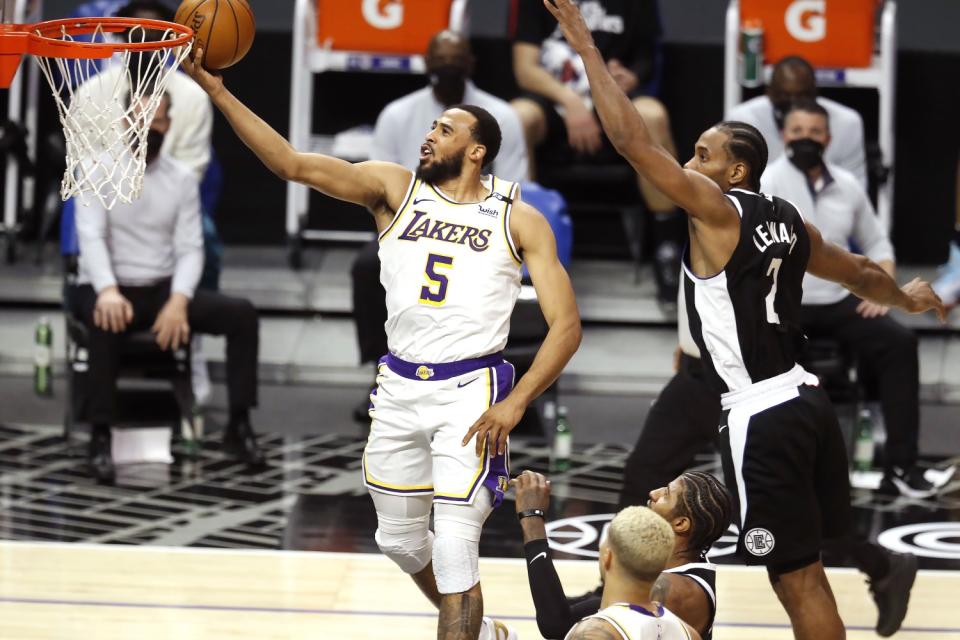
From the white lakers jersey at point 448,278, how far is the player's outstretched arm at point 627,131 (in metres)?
0.49

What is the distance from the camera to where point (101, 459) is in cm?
734

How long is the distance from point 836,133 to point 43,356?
13.4ft

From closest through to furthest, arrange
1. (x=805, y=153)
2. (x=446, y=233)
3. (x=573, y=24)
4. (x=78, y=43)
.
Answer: (x=573, y=24), (x=78, y=43), (x=446, y=233), (x=805, y=153)

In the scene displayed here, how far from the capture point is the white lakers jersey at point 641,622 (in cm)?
353

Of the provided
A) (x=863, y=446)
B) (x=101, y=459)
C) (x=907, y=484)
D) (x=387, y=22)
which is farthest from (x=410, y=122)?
(x=907, y=484)

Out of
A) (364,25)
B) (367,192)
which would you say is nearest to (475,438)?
(367,192)

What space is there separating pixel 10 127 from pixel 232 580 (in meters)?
4.13

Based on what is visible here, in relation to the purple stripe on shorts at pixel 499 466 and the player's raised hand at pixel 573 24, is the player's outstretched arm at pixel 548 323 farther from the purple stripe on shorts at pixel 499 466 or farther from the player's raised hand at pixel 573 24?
the player's raised hand at pixel 573 24

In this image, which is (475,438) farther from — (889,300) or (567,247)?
(567,247)

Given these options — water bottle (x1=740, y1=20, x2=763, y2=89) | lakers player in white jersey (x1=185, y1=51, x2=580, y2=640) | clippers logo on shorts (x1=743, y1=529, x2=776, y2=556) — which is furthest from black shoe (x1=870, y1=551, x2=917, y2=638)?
water bottle (x1=740, y1=20, x2=763, y2=89)

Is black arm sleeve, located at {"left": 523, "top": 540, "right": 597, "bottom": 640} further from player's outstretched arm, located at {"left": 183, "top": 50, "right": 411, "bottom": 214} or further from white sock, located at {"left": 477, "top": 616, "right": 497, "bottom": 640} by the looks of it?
player's outstretched arm, located at {"left": 183, "top": 50, "right": 411, "bottom": 214}

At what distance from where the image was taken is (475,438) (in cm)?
473

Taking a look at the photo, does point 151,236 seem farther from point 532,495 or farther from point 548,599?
point 548,599

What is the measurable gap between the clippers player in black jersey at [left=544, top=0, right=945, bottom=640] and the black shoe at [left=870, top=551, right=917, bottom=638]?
757mm
